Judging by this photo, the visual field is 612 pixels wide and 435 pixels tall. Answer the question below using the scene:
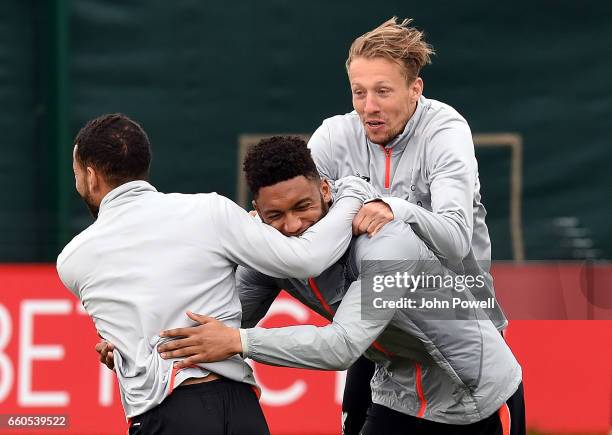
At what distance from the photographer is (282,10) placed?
35.0 ft

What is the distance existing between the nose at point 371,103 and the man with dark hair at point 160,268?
0.89 m

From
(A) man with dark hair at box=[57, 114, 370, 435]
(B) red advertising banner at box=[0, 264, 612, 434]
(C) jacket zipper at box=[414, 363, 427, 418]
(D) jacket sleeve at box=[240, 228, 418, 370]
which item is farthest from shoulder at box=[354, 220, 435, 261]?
(B) red advertising banner at box=[0, 264, 612, 434]

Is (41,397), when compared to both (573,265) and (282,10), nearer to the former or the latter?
(573,265)

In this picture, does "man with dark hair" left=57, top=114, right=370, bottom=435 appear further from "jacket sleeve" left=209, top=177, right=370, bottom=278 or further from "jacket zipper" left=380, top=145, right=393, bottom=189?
"jacket zipper" left=380, top=145, right=393, bottom=189

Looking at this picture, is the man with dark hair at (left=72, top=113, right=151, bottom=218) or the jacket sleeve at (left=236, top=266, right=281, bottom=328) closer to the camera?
the man with dark hair at (left=72, top=113, right=151, bottom=218)

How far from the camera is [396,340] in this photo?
178 inches

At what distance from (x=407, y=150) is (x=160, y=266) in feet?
4.46

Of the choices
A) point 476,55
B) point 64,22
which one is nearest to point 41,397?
point 64,22

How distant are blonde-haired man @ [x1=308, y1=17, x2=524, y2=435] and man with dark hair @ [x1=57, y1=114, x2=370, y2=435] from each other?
81cm

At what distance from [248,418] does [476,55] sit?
24.1ft

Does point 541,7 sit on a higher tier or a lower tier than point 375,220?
higher

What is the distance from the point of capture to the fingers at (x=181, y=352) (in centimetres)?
387

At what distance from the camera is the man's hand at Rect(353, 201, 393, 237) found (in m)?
4.16

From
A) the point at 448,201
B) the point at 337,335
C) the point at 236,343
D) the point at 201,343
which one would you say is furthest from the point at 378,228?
the point at 201,343
